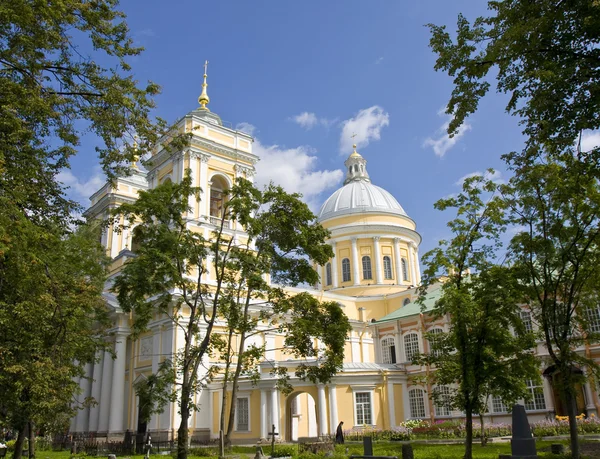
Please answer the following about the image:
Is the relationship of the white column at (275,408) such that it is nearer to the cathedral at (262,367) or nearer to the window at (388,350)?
the cathedral at (262,367)

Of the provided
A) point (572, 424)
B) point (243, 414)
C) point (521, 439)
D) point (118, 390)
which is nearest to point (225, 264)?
point (521, 439)

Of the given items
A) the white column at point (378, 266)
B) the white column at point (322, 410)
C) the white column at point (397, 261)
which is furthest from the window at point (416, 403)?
the white column at point (397, 261)

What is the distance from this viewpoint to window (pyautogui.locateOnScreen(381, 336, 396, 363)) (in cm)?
3953

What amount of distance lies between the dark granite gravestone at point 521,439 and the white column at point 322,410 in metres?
16.4

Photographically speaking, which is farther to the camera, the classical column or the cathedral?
the cathedral

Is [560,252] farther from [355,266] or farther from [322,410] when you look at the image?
[355,266]

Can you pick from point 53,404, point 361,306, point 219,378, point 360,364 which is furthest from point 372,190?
point 53,404

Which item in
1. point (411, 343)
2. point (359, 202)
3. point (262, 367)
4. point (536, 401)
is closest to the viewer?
point (536, 401)

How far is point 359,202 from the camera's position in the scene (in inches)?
2002

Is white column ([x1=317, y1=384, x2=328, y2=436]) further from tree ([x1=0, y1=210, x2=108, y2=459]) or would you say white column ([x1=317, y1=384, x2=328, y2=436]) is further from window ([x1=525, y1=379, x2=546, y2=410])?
tree ([x1=0, y1=210, x2=108, y2=459])

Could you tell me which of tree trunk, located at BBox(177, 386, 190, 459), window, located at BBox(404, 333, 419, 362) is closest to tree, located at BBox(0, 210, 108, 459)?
tree trunk, located at BBox(177, 386, 190, 459)

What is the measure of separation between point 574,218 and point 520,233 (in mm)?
1573

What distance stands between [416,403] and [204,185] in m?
18.7

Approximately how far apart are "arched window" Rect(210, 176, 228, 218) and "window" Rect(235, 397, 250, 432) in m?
10.9
